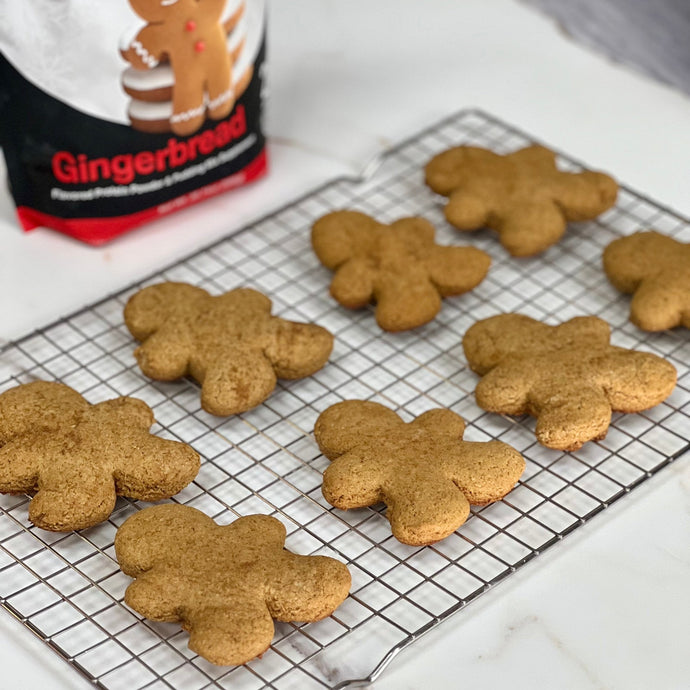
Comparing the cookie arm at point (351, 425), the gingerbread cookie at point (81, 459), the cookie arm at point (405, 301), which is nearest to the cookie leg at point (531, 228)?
the cookie arm at point (405, 301)

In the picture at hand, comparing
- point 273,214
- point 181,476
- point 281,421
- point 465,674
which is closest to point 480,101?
point 273,214

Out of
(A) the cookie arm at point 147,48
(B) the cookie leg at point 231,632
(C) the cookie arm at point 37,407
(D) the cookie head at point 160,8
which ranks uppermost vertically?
(D) the cookie head at point 160,8

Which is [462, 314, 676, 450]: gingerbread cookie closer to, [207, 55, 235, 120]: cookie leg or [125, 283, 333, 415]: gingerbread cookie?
[125, 283, 333, 415]: gingerbread cookie

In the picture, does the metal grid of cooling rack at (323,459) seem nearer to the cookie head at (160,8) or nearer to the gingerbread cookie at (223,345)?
the gingerbread cookie at (223,345)

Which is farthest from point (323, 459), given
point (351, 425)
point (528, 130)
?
point (528, 130)

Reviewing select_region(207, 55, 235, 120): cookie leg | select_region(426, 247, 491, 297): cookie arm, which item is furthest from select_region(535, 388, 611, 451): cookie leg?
select_region(207, 55, 235, 120): cookie leg

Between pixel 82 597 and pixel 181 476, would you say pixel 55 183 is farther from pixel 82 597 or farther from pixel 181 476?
pixel 82 597

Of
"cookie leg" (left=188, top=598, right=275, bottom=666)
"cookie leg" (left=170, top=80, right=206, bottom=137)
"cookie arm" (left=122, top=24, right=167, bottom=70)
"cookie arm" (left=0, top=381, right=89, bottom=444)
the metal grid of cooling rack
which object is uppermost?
"cookie arm" (left=122, top=24, right=167, bottom=70)
